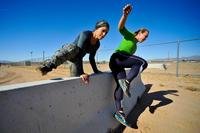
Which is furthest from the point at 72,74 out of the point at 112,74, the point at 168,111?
the point at 168,111

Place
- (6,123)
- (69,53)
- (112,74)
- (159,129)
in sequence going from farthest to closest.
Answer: (112,74) → (159,129) → (69,53) → (6,123)

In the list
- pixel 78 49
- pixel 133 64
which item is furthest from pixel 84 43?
pixel 133 64

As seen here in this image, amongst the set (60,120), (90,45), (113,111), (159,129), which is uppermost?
(90,45)

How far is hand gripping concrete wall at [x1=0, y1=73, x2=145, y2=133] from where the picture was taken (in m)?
1.78

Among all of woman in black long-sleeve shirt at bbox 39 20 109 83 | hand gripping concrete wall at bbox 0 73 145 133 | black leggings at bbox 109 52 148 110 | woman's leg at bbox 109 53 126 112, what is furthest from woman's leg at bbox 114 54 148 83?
woman in black long-sleeve shirt at bbox 39 20 109 83

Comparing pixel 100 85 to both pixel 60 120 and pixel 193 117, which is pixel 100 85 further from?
pixel 193 117

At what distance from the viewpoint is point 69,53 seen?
3.21 meters

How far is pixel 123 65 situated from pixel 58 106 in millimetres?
1822

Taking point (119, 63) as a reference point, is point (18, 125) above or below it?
below

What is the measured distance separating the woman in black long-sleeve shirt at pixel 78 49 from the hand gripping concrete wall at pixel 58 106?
39 cm

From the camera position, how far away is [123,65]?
376 centimetres

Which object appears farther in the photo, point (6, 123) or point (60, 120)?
point (60, 120)

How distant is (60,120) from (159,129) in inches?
88.8

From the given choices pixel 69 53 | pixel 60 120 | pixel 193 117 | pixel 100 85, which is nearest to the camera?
pixel 60 120
